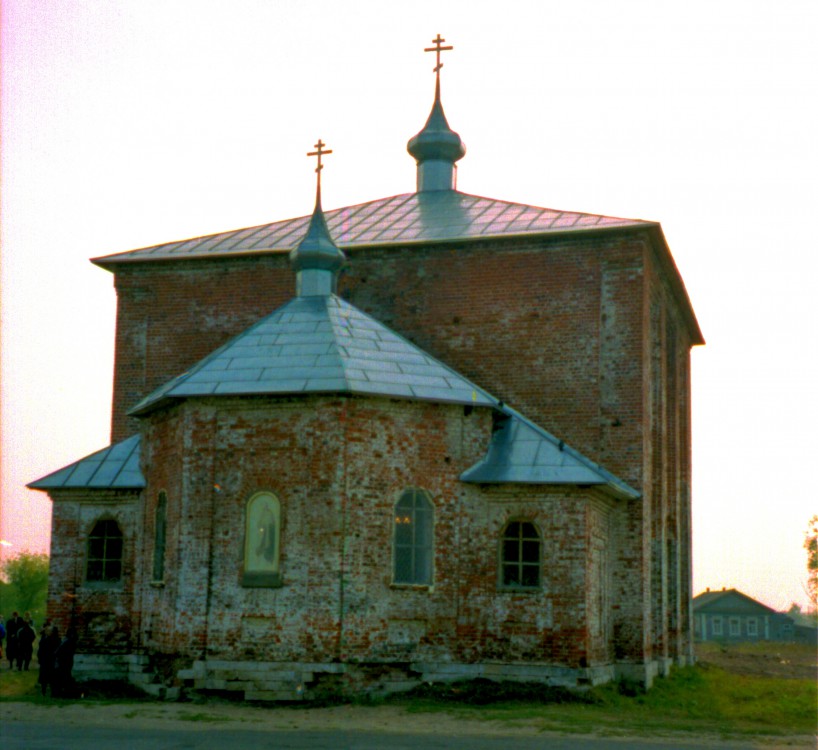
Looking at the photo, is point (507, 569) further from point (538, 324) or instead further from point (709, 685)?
point (709, 685)

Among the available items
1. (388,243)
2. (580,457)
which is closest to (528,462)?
(580,457)

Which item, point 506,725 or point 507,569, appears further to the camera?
point 507,569

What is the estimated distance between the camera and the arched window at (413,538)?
17.4 m

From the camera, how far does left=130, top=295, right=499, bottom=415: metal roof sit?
1727 centimetres

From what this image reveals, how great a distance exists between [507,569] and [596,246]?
20.2 ft

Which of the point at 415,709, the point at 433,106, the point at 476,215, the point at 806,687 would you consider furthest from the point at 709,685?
the point at 433,106

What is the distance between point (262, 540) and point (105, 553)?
434 centimetres

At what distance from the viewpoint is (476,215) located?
22812 millimetres

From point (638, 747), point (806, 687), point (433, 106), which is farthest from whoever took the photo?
point (433, 106)

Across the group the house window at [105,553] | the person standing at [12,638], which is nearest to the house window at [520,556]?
the house window at [105,553]

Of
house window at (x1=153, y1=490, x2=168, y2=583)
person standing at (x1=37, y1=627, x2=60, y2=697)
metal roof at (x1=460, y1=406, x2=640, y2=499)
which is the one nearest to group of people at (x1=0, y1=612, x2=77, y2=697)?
person standing at (x1=37, y1=627, x2=60, y2=697)

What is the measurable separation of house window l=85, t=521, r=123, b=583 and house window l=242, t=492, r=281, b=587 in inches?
153

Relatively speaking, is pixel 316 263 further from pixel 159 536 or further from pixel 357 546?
pixel 357 546

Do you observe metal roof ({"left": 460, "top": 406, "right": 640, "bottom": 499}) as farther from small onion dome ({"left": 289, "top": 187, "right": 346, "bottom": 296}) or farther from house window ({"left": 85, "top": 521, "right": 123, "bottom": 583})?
house window ({"left": 85, "top": 521, "right": 123, "bottom": 583})
